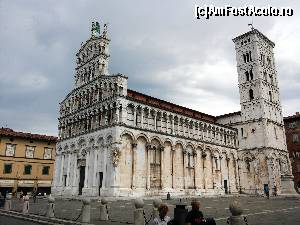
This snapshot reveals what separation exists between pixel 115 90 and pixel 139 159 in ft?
28.6

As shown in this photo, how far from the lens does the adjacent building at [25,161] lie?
44125mm

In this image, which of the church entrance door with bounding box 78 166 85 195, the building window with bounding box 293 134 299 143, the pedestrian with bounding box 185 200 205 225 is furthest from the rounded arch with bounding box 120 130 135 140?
the building window with bounding box 293 134 299 143

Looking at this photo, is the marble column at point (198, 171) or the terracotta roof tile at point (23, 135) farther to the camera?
the terracotta roof tile at point (23, 135)

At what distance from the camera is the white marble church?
3173cm

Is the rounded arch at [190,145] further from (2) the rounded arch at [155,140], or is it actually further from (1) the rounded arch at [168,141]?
(2) the rounded arch at [155,140]

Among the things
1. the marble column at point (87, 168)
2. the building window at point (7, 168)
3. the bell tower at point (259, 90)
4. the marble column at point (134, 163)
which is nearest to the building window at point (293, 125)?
the bell tower at point (259, 90)

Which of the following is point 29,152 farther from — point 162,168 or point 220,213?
point 220,213

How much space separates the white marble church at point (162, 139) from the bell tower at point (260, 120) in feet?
0.56

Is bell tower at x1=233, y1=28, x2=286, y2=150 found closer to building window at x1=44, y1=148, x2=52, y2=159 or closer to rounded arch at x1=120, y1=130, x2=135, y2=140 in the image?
rounded arch at x1=120, y1=130, x2=135, y2=140

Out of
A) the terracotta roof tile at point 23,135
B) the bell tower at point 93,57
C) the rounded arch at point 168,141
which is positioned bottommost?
the rounded arch at point 168,141

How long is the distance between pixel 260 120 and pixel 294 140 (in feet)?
44.3

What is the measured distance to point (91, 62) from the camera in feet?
128

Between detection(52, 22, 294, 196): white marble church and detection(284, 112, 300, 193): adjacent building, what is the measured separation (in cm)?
617

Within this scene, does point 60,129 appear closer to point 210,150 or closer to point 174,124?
point 174,124
